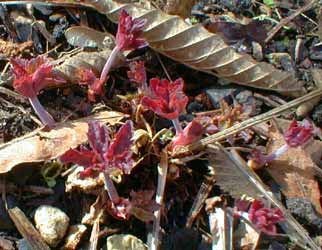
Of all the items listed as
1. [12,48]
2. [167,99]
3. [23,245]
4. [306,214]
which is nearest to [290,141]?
[306,214]

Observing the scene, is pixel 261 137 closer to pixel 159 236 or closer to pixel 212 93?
pixel 212 93

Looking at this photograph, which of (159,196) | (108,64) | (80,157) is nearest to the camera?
(80,157)

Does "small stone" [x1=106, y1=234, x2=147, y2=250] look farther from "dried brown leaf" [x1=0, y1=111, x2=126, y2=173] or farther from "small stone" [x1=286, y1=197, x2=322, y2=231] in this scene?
"small stone" [x1=286, y1=197, x2=322, y2=231]

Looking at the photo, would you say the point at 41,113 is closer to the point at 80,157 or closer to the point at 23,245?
the point at 80,157

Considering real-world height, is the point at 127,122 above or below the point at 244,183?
above

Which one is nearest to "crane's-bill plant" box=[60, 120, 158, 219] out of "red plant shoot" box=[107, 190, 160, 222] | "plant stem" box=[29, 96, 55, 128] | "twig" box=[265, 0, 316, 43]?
"red plant shoot" box=[107, 190, 160, 222]

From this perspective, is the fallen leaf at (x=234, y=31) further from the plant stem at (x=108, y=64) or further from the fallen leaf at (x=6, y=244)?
the fallen leaf at (x=6, y=244)
